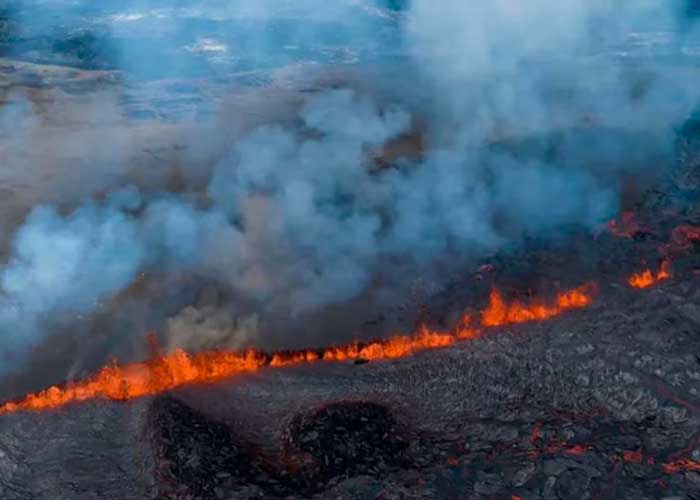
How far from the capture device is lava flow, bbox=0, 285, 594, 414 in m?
11.2

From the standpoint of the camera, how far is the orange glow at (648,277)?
1384 cm

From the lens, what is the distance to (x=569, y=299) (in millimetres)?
13547

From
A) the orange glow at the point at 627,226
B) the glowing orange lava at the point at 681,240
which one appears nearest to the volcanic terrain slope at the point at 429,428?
the glowing orange lava at the point at 681,240

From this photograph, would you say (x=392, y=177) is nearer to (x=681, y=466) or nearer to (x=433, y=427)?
(x=433, y=427)

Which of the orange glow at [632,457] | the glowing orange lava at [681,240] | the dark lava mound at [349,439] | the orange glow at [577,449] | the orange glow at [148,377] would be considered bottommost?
the orange glow at [148,377]

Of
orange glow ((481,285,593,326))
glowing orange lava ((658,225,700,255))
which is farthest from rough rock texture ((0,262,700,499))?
glowing orange lava ((658,225,700,255))

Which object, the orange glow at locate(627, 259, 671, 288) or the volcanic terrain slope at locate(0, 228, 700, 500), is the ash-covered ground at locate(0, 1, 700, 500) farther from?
the orange glow at locate(627, 259, 671, 288)

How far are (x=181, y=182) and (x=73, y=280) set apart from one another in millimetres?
5460

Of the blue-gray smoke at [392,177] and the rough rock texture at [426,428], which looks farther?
the blue-gray smoke at [392,177]

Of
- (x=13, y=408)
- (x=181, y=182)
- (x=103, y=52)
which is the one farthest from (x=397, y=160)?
(x=103, y=52)

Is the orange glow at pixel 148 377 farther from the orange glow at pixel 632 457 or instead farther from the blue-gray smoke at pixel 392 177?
the orange glow at pixel 632 457

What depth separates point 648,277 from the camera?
14.1 meters

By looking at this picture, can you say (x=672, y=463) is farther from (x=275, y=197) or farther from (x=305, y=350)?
(x=275, y=197)

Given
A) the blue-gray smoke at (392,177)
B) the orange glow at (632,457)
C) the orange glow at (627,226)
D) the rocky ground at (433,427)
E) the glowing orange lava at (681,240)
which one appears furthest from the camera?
the orange glow at (627,226)
